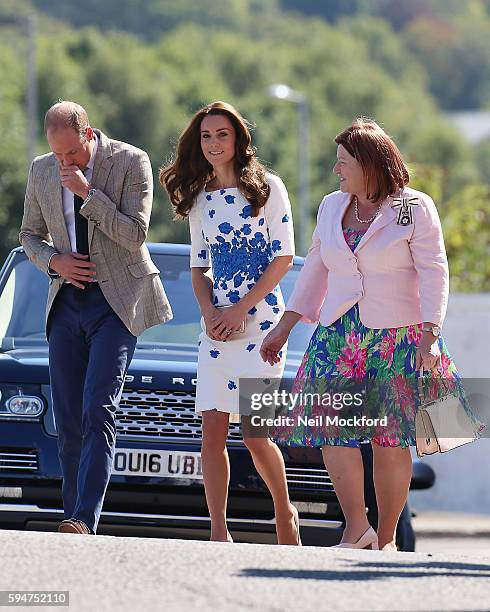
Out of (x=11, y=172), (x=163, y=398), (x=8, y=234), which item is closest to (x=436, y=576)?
(x=163, y=398)

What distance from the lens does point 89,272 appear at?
7.02m

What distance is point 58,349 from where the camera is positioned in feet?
23.3

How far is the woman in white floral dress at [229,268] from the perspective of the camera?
703 centimetres

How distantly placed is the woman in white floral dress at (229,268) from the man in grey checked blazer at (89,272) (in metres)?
0.22

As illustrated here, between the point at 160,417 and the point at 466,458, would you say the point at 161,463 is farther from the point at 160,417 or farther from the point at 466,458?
the point at 466,458

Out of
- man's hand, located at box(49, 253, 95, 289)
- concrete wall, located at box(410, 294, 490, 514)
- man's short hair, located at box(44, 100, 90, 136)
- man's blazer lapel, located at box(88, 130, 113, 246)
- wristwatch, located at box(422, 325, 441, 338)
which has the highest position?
man's short hair, located at box(44, 100, 90, 136)

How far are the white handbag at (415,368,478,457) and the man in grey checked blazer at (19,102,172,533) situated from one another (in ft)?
3.89

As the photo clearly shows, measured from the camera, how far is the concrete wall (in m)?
15.8

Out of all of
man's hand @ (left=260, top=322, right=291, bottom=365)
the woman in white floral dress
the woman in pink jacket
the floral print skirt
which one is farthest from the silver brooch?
man's hand @ (left=260, top=322, right=291, bottom=365)

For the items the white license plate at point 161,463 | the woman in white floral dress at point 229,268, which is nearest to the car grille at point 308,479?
the woman in white floral dress at point 229,268

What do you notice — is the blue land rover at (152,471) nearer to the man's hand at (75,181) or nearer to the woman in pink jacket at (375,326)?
the woman in pink jacket at (375,326)

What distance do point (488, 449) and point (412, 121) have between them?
11410 centimetres

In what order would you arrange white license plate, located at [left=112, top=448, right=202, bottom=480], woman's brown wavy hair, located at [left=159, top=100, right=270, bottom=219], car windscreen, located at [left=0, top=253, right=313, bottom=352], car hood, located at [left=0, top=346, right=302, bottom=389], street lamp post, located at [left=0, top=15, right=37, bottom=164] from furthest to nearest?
1. street lamp post, located at [left=0, top=15, right=37, bottom=164]
2. car windscreen, located at [left=0, top=253, right=313, bottom=352]
3. car hood, located at [left=0, top=346, right=302, bottom=389]
4. white license plate, located at [left=112, top=448, right=202, bottom=480]
5. woman's brown wavy hair, located at [left=159, top=100, right=270, bottom=219]

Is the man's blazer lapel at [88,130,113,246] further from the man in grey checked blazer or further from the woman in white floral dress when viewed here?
the woman in white floral dress
